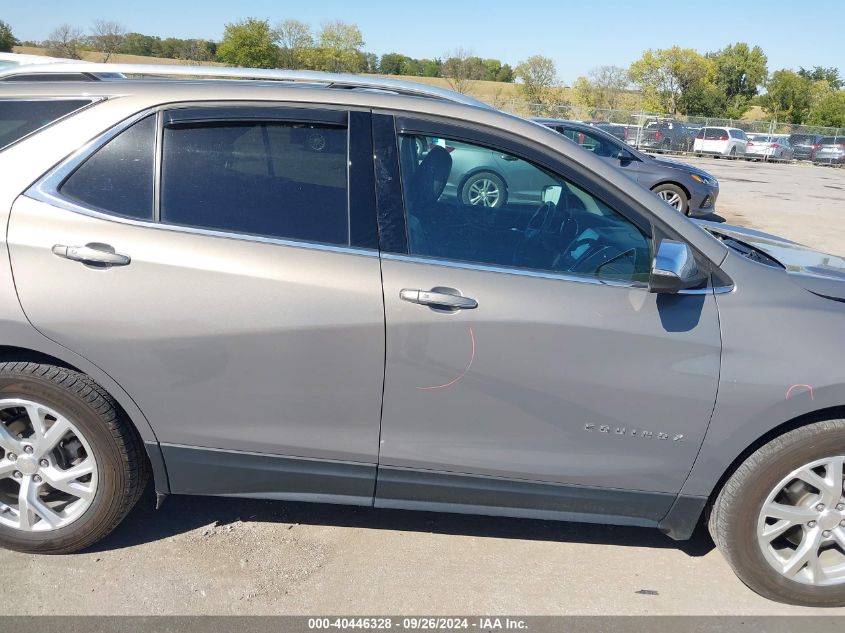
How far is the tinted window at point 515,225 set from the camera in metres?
2.51

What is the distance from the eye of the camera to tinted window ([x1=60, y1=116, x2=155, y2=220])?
252cm

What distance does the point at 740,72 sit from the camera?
5934cm

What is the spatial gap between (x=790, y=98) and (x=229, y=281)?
205 feet

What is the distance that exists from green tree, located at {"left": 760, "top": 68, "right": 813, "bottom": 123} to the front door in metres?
59.6

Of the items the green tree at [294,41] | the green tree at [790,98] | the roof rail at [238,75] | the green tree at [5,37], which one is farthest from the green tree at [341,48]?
the roof rail at [238,75]

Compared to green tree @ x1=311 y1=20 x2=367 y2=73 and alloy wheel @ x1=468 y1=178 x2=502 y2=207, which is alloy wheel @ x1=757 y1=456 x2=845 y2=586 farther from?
green tree @ x1=311 y1=20 x2=367 y2=73

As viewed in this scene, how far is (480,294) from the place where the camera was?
2.41 meters

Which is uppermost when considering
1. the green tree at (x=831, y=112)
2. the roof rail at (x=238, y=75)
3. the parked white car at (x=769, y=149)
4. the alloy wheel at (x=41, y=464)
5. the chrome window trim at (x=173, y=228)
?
the green tree at (x=831, y=112)

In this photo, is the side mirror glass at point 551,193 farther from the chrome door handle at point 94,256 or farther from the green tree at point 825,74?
the green tree at point 825,74

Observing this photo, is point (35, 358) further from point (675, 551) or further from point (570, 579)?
point (675, 551)

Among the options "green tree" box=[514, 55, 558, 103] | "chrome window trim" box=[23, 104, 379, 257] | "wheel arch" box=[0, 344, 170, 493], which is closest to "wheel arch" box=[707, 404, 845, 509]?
"chrome window trim" box=[23, 104, 379, 257]

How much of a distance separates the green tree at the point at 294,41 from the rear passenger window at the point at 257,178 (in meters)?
49.6

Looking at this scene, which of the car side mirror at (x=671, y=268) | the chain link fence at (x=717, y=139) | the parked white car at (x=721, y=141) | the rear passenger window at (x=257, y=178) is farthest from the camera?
the chain link fence at (x=717, y=139)

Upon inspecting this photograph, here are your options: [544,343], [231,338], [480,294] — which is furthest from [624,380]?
[231,338]
